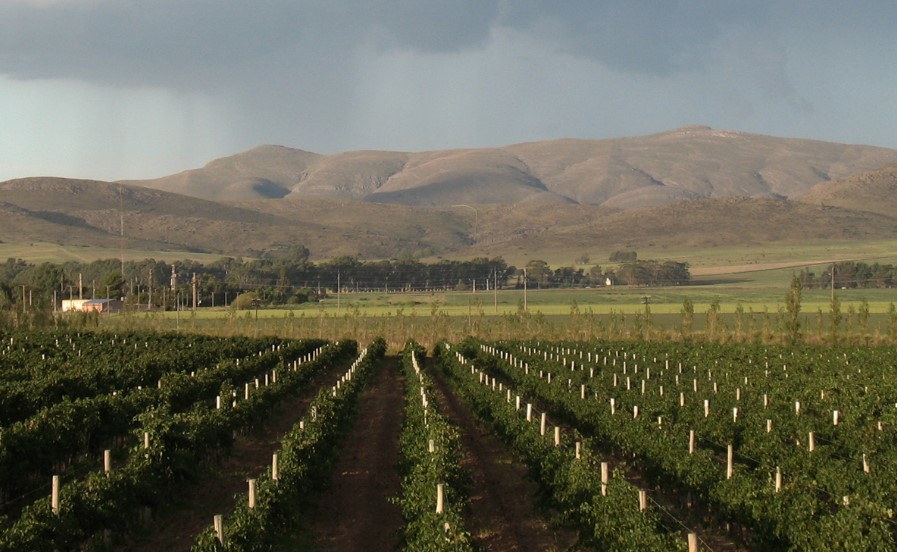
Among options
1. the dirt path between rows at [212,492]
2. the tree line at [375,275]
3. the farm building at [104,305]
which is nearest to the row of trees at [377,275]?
the tree line at [375,275]

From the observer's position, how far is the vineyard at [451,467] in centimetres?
1467

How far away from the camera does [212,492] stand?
67.6 feet

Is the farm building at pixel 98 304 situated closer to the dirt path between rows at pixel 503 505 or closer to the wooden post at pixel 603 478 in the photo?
the dirt path between rows at pixel 503 505

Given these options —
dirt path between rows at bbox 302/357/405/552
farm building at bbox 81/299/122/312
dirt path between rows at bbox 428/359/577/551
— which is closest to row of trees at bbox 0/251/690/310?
farm building at bbox 81/299/122/312

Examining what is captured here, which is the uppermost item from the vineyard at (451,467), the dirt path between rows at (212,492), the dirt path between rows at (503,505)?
the vineyard at (451,467)

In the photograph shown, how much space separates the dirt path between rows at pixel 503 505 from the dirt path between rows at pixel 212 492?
4.67 metres

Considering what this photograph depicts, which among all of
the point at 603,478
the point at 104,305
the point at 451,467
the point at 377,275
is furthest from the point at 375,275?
the point at 603,478

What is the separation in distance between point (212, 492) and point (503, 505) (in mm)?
5963

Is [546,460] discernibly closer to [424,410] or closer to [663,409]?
[424,410]

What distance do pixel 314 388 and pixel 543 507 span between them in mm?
26210

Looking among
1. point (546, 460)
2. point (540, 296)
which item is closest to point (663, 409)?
point (546, 460)

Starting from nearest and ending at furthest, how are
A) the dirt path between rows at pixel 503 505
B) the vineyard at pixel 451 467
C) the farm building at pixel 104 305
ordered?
1. the vineyard at pixel 451 467
2. the dirt path between rows at pixel 503 505
3. the farm building at pixel 104 305

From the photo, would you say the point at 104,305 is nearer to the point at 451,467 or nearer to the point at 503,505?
the point at 503,505

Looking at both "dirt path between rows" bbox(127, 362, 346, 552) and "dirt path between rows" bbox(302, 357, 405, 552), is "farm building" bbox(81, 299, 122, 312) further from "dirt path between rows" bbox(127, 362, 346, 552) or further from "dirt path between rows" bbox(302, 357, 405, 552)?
"dirt path between rows" bbox(302, 357, 405, 552)
